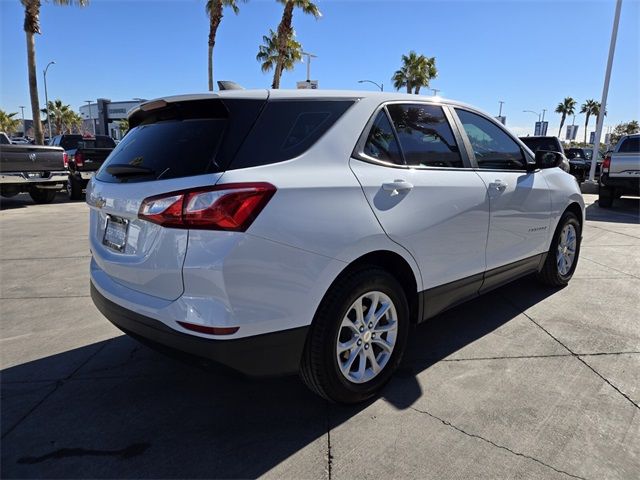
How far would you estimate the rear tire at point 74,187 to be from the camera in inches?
488

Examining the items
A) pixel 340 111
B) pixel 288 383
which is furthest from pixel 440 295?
pixel 340 111

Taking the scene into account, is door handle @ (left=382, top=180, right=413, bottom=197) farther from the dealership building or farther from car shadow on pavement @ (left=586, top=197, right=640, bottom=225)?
the dealership building

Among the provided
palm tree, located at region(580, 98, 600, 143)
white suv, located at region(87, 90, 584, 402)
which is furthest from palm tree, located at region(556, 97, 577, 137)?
white suv, located at region(87, 90, 584, 402)

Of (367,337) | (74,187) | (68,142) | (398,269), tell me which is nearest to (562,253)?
(398,269)

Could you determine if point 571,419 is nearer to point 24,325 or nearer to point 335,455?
point 335,455

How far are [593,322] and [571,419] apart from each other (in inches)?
67.9

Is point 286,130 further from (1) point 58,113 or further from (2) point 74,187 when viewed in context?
(1) point 58,113

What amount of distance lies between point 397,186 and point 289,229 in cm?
83

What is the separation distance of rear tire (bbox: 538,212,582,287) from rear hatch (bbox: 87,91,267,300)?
358 cm

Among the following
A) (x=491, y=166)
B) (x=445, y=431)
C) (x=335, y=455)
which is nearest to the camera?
(x=335, y=455)

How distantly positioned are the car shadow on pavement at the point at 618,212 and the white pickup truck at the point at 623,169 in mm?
516

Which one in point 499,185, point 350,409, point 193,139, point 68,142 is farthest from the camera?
point 68,142

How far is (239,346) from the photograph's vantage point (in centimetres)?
210

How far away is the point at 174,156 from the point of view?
91.0 inches
